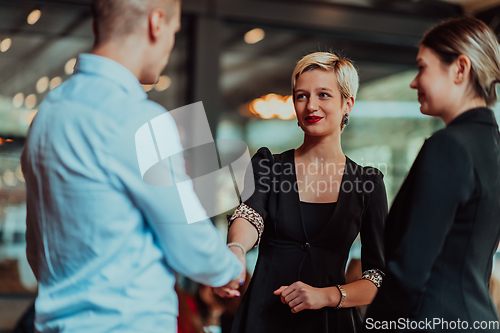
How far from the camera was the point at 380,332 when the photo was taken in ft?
3.41

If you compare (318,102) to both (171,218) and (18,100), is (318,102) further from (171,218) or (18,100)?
(18,100)

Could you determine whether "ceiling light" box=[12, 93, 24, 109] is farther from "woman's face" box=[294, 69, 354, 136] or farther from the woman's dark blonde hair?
the woman's dark blonde hair

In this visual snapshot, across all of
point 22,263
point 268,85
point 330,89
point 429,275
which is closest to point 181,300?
point 22,263

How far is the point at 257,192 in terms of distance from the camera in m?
1.46

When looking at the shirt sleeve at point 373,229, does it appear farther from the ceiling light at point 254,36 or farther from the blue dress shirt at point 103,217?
the ceiling light at point 254,36

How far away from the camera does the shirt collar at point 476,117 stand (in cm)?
103

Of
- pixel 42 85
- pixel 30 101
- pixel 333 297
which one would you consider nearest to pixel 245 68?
pixel 42 85

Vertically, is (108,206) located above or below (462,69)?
below

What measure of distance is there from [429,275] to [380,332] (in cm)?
17

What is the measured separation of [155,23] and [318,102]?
590mm

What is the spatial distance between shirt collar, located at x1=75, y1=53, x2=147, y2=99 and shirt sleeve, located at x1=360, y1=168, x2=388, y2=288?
793 mm

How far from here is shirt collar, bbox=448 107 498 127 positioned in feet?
3.37

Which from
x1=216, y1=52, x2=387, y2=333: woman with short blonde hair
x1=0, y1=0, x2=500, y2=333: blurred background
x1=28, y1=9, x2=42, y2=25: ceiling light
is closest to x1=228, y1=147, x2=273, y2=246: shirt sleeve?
x1=216, y1=52, x2=387, y2=333: woman with short blonde hair

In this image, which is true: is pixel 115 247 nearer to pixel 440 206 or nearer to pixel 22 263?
pixel 440 206
